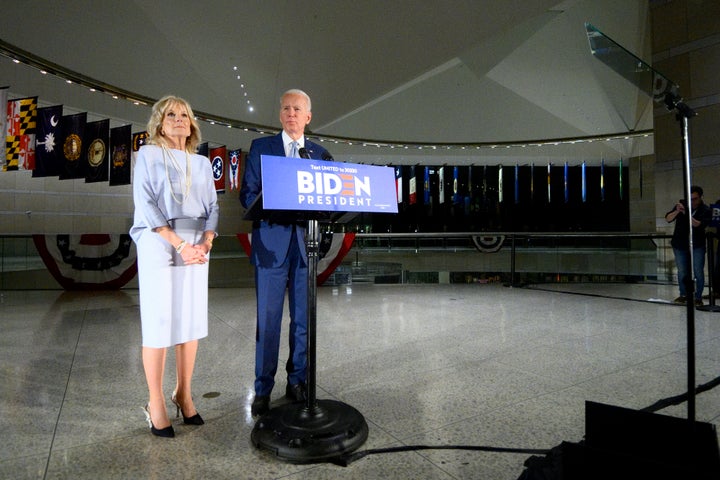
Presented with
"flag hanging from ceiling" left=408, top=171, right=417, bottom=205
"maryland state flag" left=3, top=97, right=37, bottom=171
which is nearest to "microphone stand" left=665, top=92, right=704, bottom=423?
"maryland state flag" left=3, top=97, right=37, bottom=171

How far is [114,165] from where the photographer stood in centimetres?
1083

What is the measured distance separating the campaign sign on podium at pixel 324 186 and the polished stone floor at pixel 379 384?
3.12ft

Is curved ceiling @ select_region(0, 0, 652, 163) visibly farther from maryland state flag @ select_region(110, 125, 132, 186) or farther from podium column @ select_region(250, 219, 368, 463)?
podium column @ select_region(250, 219, 368, 463)

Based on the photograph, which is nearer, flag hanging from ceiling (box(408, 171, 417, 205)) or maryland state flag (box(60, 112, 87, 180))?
maryland state flag (box(60, 112, 87, 180))

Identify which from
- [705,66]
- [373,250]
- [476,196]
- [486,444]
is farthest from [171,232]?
[476,196]

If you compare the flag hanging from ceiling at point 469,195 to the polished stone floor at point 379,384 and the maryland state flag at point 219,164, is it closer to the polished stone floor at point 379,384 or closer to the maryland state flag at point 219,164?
the maryland state flag at point 219,164

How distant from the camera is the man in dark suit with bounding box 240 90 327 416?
197cm

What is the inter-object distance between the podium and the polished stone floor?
70 millimetres

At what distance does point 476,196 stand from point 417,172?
141 inches

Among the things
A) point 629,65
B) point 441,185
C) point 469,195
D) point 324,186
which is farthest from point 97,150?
point 469,195

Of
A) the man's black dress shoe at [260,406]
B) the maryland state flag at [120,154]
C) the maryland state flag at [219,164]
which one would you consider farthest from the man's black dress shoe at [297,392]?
the maryland state flag at [219,164]

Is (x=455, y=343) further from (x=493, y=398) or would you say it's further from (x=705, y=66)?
(x=705, y=66)

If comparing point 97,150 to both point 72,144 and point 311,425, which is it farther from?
point 311,425

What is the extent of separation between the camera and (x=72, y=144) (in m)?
9.83
